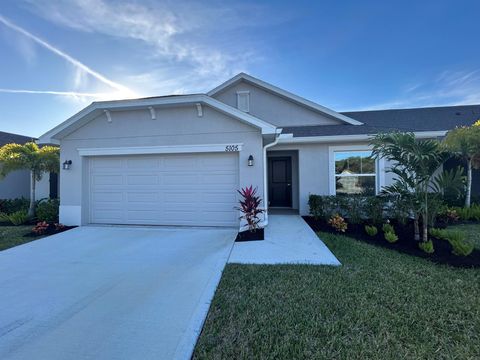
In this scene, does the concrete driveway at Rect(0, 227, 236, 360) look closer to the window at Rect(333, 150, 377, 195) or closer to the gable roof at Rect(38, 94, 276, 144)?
the gable roof at Rect(38, 94, 276, 144)

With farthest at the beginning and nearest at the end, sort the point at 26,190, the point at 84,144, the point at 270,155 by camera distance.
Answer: the point at 26,190 < the point at 270,155 < the point at 84,144

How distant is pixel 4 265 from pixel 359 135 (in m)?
10.8

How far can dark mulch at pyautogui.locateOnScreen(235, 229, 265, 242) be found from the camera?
21.5ft

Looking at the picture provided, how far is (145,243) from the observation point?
249 inches

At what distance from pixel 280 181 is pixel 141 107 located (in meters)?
7.14

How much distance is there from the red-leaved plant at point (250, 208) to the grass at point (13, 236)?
6.14 metres

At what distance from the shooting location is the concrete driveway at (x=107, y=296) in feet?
8.70

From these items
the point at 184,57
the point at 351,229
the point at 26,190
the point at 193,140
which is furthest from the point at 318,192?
the point at 26,190

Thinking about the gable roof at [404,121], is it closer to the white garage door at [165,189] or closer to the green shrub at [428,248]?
the white garage door at [165,189]

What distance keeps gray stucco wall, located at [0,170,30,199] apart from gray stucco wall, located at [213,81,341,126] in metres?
11.7

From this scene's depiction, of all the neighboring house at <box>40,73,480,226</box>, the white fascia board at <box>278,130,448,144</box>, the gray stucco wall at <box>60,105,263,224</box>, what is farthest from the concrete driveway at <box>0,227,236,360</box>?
the white fascia board at <box>278,130,448,144</box>

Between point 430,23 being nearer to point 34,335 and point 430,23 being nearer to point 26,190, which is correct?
point 34,335

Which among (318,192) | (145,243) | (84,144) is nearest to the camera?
(145,243)

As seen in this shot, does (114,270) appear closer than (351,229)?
Yes
